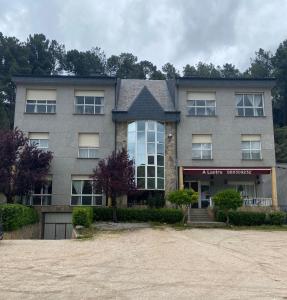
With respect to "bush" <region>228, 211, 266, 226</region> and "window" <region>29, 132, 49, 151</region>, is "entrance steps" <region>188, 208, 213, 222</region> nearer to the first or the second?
"bush" <region>228, 211, 266, 226</region>

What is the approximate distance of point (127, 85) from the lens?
35.5m

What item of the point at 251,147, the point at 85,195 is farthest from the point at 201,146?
the point at 85,195

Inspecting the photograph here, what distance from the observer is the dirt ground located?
9252 mm

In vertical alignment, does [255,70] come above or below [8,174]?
above

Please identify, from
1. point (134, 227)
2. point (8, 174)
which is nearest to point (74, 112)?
point (8, 174)

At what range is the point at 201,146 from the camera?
31938 mm

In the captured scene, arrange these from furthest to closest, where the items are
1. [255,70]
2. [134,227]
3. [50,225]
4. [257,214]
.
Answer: [255,70] → [50,225] → [257,214] → [134,227]

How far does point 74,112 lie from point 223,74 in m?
47.7

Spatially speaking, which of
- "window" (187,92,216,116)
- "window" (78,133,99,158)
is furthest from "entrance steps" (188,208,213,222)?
"window" (78,133,99,158)

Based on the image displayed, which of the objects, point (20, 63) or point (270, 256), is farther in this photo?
point (20, 63)

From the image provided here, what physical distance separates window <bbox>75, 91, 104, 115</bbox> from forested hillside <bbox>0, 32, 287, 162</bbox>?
21.4 meters

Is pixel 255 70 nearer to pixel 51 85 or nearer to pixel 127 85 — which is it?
pixel 127 85

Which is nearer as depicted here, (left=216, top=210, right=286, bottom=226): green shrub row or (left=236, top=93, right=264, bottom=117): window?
(left=216, top=210, right=286, bottom=226): green shrub row

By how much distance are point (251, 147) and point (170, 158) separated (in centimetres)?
643
